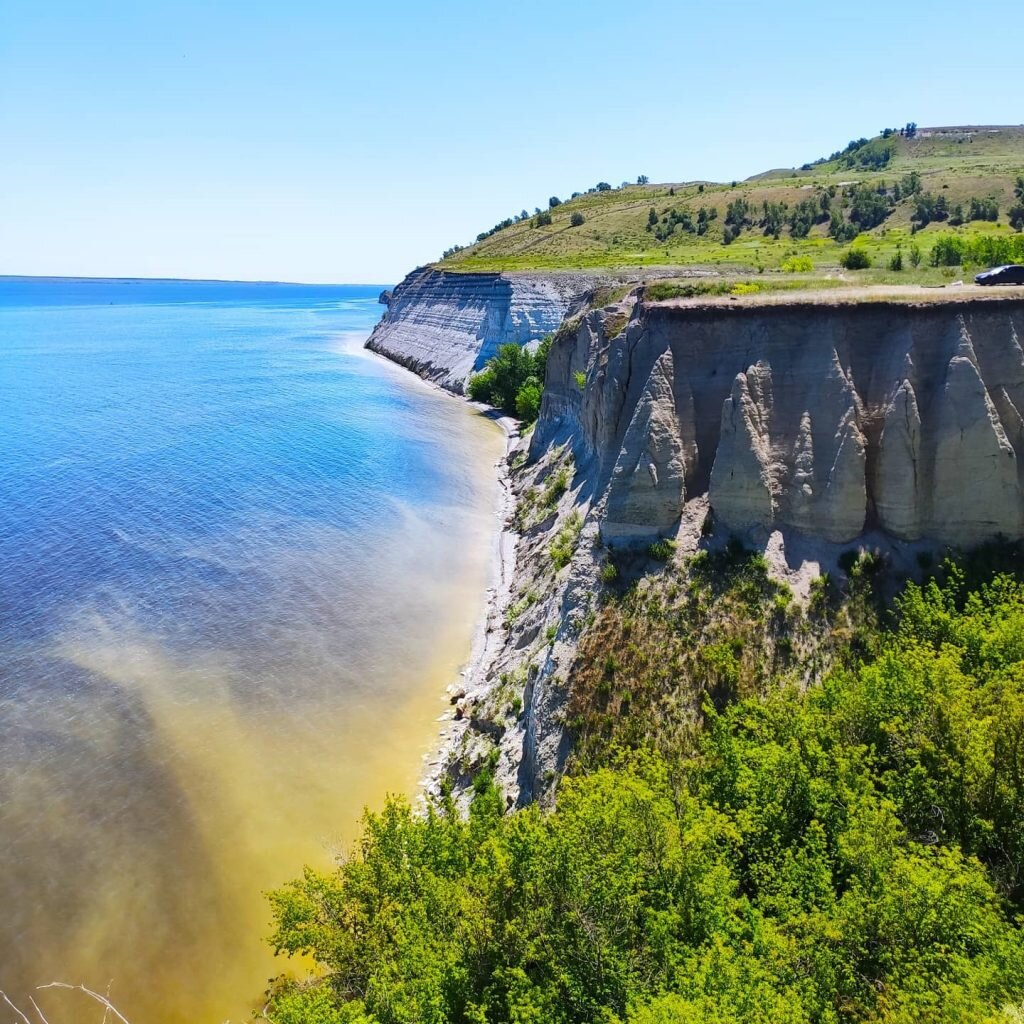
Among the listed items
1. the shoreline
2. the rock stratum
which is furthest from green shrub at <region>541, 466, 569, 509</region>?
the rock stratum

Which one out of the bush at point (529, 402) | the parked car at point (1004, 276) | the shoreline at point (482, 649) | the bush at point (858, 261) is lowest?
the shoreline at point (482, 649)

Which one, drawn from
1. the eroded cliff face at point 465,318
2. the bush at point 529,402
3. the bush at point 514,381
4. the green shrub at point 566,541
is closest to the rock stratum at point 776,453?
the green shrub at point 566,541

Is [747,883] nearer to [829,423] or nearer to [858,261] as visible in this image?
[829,423]

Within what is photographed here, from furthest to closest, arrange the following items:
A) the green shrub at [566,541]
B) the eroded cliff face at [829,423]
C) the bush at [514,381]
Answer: the bush at [514,381]
the green shrub at [566,541]
the eroded cliff face at [829,423]

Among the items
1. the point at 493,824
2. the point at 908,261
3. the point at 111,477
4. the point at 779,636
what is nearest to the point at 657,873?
the point at 493,824

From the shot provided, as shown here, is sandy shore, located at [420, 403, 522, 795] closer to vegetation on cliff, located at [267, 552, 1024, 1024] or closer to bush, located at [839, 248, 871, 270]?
vegetation on cliff, located at [267, 552, 1024, 1024]

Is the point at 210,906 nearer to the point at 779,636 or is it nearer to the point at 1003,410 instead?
the point at 779,636

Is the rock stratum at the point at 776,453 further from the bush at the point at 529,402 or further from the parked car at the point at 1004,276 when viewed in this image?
the bush at the point at 529,402
